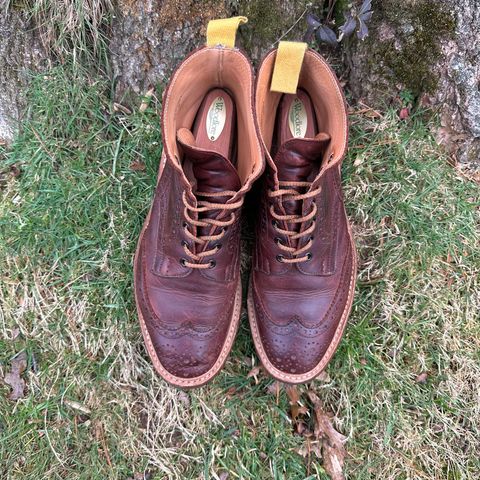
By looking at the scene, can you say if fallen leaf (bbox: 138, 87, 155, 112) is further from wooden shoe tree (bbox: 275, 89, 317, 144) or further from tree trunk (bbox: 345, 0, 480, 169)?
tree trunk (bbox: 345, 0, 480, 169)

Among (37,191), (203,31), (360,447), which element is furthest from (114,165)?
(360,447)

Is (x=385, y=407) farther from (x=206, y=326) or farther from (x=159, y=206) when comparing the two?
(x=159, y=206)

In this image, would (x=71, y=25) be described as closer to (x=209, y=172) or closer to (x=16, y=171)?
(x=16, y=171)

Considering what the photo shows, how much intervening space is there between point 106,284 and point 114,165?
54 centimetres

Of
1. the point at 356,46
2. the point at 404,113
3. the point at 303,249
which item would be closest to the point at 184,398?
the point at 303,249

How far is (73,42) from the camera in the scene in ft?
7.11

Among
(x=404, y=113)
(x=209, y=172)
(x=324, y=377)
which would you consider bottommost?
(x=324, y=377)

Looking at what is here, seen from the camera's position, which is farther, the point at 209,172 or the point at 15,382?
the point at 15,382

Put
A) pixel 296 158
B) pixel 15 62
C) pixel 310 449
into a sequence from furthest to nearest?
1. pixel 15 62
2. pixel 310 449
3. pixel 296 158

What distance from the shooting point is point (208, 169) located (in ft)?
6.48

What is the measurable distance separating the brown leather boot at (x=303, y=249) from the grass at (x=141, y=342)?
0.21 metres

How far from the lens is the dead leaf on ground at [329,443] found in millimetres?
2115

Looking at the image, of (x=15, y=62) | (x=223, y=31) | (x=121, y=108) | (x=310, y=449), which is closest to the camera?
(x=223, y=31)

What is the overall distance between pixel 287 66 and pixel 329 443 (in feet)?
5.10
